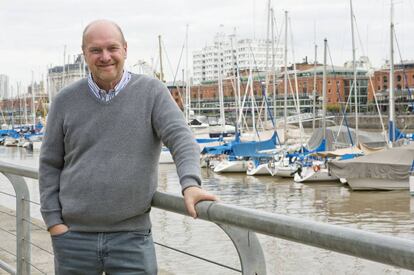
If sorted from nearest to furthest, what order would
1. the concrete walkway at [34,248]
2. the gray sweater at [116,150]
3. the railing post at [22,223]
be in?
the gray sweater at [116,150]
the railing post at [22,223]
the concrete walkway at [34,248]

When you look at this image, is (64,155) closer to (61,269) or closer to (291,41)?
(61,269)

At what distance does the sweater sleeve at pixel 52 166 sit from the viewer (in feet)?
8.95

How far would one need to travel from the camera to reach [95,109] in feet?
8.71

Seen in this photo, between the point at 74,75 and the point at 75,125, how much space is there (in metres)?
87.5

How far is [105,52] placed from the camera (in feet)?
8.54

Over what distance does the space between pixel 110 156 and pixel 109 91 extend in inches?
10.5

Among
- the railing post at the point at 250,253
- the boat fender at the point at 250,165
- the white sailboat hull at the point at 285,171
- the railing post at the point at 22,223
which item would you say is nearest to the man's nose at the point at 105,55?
the railing post at the point at 250,253

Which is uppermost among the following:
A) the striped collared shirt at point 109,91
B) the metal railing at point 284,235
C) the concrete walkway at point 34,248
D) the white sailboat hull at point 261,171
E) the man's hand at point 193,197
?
the striped collared shirt at point 109,91

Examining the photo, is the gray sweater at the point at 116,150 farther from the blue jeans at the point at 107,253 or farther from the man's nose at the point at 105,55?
the man's nose at the point at 105,55

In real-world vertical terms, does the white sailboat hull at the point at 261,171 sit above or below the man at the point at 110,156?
below

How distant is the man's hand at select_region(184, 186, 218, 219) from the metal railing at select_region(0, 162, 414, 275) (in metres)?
0.02

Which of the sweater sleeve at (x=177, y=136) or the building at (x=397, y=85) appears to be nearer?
the sweater sleeve at (x=177, y=136)

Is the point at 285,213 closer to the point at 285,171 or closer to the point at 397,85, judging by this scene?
the point at 285,171

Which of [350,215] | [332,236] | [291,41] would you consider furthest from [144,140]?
[291,41]
